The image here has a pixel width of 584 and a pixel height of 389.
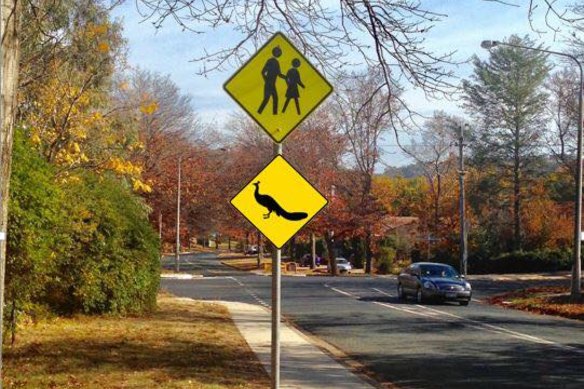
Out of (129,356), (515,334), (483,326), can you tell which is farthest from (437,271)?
(129,356)

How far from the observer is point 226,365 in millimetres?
12062

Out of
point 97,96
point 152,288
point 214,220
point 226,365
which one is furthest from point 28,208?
point 214,220

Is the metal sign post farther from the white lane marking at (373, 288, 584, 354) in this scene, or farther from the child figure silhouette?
the white lane marking at (373, 288, 584, 354)

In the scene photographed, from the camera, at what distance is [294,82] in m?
7.62

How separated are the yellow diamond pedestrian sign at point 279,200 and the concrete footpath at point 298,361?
3.73 meters

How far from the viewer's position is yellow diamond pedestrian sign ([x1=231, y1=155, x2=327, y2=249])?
7.55 meters

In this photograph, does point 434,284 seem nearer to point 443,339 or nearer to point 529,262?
point 443,339

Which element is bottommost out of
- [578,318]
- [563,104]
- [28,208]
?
[578,318]

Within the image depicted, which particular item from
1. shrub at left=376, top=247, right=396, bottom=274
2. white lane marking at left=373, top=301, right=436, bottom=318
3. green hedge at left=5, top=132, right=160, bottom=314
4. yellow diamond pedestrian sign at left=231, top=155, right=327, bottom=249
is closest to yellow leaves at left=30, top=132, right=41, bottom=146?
green hedge at left=5, top=132, right=160, bottom=314

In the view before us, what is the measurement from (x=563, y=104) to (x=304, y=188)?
44.2m

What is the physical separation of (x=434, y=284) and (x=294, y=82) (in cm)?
2038

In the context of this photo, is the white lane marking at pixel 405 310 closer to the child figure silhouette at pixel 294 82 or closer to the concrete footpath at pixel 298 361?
the concrete footpath at pixel 298 361

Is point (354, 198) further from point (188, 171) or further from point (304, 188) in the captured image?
point (304, 188)

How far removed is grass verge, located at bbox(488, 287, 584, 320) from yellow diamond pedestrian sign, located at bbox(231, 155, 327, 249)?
17139mm
